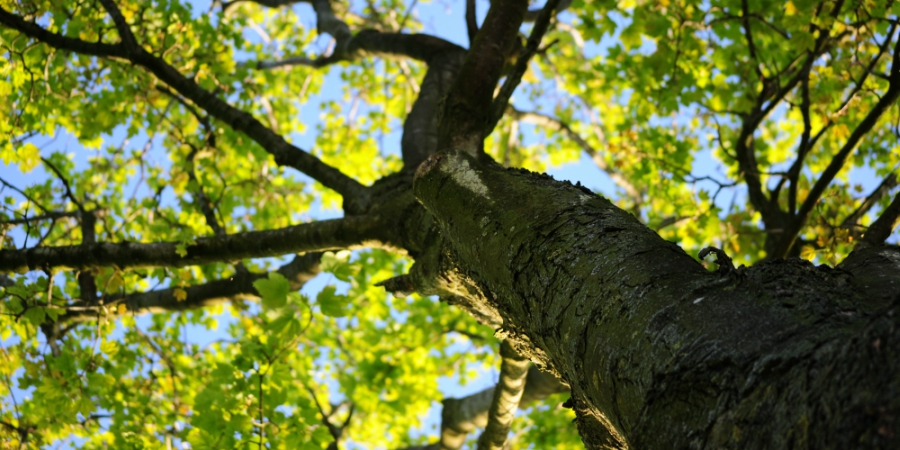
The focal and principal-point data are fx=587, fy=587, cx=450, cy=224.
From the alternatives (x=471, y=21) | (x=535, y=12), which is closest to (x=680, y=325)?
(x=471, y=21)

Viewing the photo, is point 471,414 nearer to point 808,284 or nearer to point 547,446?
point 547,446

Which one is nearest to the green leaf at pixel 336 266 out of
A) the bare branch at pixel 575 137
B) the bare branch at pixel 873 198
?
the bare branch at pixel 873 198

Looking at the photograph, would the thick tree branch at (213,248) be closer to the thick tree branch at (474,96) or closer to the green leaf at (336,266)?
the green leaf at (336,266)

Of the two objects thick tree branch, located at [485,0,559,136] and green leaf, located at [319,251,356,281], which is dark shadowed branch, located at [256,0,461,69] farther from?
green leaf, located at [319,251,356,281]

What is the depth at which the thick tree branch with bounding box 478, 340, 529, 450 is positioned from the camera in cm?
274

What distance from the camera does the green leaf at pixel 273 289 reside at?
2.63m

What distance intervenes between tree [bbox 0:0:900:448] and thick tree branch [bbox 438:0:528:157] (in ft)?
0.03

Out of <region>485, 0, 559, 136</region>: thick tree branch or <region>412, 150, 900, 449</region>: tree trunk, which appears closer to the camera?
<region>412, 150, 900, 449</region>: tree trunk

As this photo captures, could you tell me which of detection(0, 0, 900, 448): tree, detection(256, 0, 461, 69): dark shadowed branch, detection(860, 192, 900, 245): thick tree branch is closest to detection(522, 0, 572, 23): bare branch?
detection(0, 0, 900, 448): tree

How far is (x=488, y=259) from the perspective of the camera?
1507 millimetres

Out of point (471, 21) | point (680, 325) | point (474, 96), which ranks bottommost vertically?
point (680, 325)

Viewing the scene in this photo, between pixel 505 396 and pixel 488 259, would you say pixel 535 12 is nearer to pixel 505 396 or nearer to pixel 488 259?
pixel 505 396

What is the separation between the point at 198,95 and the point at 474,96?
1932mm

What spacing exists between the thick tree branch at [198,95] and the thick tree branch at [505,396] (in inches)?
46.0
